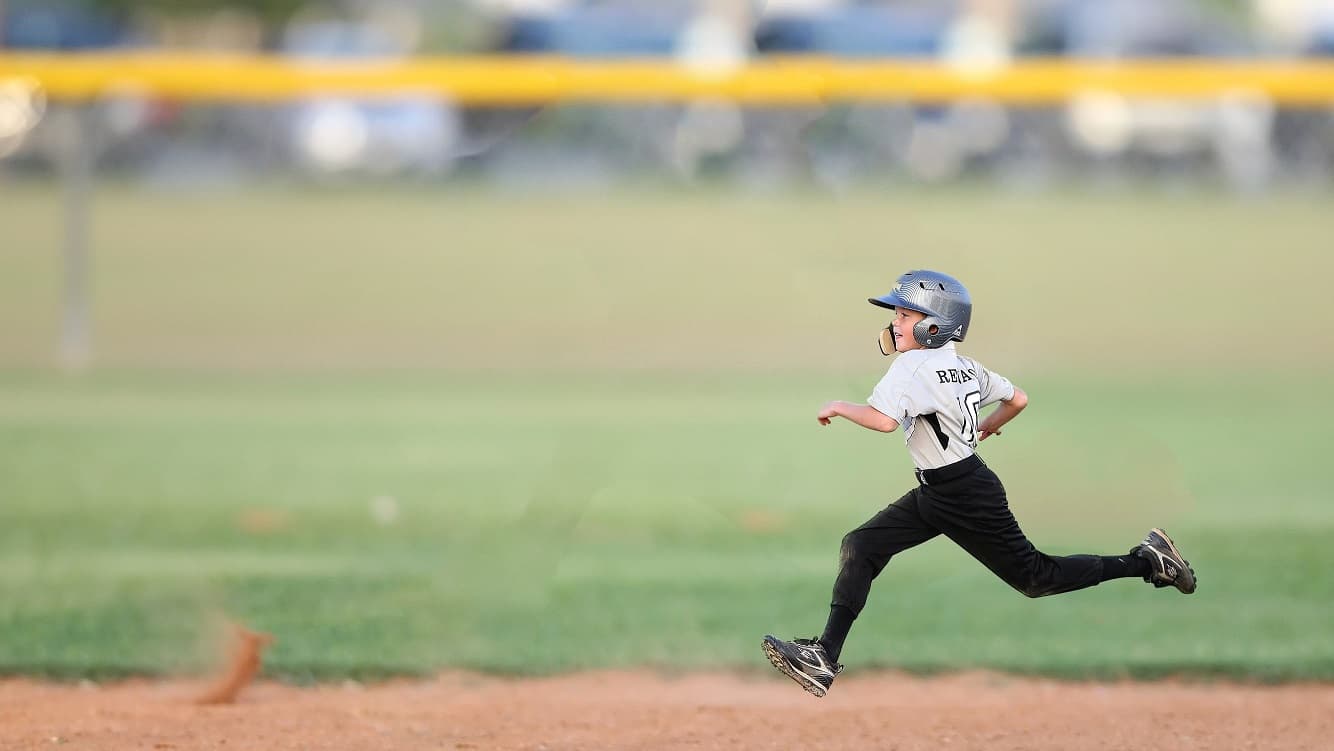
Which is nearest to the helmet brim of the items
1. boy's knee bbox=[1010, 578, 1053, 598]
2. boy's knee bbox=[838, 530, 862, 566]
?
boy's knee bbox=[838, 530, 862, 566]

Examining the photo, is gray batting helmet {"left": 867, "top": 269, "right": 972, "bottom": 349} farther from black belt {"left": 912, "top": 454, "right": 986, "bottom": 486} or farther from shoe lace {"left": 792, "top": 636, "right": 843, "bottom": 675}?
shoe lace {"left": 792, "top": 636, "right": 843, "bottom": 675}

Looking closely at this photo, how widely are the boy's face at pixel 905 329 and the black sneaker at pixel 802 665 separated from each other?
0.96m

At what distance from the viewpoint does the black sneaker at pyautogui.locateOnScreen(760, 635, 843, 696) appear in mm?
5066

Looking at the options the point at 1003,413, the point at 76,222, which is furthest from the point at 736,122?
the point at 1003,413

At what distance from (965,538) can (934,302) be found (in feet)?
2.48

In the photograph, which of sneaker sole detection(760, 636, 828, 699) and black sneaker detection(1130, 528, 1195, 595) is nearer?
sneaker sole detection(760, 636, 828, 699)

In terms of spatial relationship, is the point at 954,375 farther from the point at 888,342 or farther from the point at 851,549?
the point at 851,549

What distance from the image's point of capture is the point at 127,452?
1120cm

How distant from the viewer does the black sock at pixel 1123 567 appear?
529 centimetres

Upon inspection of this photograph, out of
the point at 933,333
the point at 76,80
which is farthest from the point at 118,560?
the point at 76,80

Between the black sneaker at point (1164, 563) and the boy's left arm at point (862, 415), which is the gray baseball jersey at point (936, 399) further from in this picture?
the black sneaker at point (1164, 563)

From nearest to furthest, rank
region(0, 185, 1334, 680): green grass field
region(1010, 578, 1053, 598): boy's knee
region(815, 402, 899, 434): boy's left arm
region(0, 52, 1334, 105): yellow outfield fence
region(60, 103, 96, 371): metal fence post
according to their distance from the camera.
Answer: region(815, 402, 899, 434): boy's left arm < region(1010, 578, 1053, 598): boy's knee < region(0, 185, 1334, 680): green grass field < region(0, 52, 1334, 105): yellow outfield fence < region(60, 103, 96, 371): metal fence post

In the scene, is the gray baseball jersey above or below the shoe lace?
above

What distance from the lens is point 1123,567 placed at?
5297 millimetres
